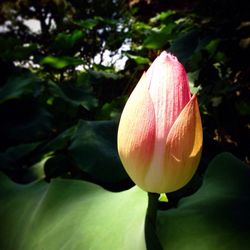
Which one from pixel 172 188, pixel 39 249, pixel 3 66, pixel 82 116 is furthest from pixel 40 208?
pixel 3 66

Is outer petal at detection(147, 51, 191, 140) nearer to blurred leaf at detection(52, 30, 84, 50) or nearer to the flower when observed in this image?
the flower

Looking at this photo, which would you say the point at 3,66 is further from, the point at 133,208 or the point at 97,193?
the point at 133,208

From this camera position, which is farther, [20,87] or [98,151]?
[20,87]

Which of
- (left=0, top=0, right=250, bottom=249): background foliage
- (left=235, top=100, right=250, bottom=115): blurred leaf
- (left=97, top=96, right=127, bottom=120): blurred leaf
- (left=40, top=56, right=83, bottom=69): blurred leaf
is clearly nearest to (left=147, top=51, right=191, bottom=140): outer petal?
(left=0, top=0, right=250, bottom=249): background foliage

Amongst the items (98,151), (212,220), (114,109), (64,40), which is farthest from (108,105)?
(212,220)

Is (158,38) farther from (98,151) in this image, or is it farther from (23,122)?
(98,151)

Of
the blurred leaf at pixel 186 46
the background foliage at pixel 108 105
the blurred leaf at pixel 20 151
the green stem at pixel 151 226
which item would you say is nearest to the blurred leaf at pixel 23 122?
the background foliage at pixel 108 105

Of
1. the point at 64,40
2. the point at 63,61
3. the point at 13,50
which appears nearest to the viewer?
the point at 63,61

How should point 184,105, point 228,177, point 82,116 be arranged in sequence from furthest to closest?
point 82,116 < point 228,177 < point 184,105

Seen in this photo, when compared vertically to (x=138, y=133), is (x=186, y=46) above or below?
below
